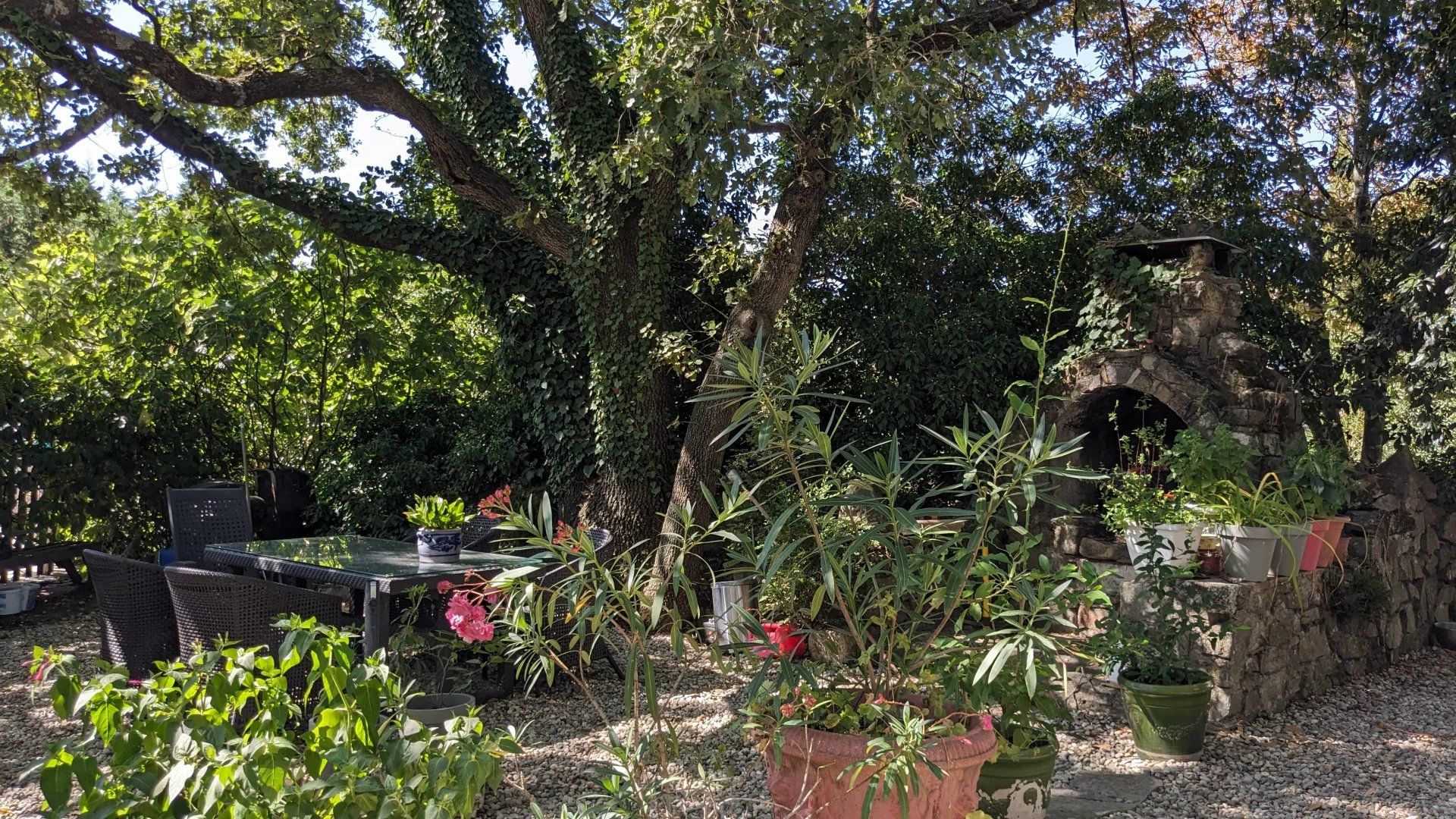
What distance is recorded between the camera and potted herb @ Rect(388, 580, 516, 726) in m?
3.87

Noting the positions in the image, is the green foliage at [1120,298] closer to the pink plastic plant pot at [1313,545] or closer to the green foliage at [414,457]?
the pink plastic plant pot at [1313,545]

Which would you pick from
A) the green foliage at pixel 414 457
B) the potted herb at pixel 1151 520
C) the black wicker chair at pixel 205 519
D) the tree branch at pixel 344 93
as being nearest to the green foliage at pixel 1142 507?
the potted herb at pixel 1151 520

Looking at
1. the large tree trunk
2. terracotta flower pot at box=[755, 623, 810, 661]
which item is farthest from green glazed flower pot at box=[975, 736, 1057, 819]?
the large tree trunk

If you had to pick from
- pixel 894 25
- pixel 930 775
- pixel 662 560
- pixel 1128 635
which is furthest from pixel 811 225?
pixel 930 775

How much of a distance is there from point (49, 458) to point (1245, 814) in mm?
7800

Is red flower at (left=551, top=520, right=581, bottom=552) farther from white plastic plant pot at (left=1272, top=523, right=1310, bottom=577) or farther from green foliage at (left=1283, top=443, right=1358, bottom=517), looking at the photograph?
green foliage at (left=1283, top=443, right=1358, bottom=517)

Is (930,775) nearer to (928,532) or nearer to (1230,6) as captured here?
(928,532)

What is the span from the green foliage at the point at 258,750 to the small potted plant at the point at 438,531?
255 centimetres

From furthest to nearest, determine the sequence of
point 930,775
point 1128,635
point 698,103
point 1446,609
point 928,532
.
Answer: point 1446,609 → point 698,103 → point 1128,635 → point 928,532 → point 930,775

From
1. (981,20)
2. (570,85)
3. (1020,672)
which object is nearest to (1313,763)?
(1020,672)

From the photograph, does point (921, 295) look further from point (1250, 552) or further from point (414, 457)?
point (414, 457)

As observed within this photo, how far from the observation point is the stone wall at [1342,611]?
483 centimetres

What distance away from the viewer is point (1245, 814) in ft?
12.3

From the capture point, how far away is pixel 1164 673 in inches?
172
